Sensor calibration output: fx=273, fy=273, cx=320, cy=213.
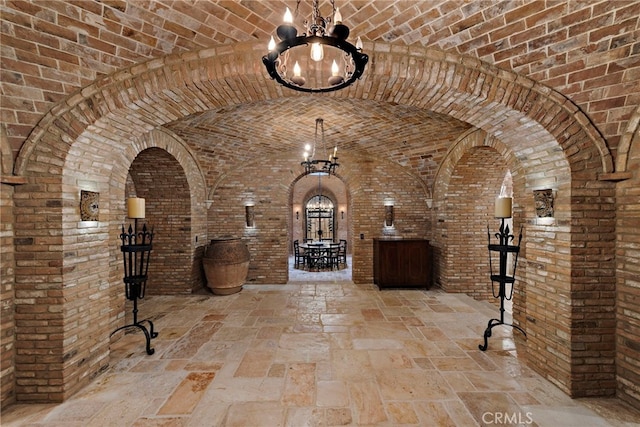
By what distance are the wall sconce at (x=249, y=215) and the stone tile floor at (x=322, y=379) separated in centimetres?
278

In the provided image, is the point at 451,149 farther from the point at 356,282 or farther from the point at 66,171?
the point at 66,171

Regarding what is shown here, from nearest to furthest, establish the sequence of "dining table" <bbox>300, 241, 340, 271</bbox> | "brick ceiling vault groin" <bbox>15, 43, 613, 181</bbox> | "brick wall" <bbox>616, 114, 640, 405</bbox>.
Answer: "brick wall" <bbox>616, 114, 640, 405</bbox>
"brick ceiling vault groin" <bbox>15, 43, 613, 181</bbox>
"dining table" <bbox>300, 241, 340, 271</bbox>

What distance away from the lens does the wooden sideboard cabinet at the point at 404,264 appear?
6422mm

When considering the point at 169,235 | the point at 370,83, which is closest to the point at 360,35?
the point at 370,83

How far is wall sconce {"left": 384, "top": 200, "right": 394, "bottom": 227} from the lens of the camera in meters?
7.10

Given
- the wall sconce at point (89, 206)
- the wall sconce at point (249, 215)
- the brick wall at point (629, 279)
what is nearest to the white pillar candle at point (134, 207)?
the wall sconce at point (89, 206)

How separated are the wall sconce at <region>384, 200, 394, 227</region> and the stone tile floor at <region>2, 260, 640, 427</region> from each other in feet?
8.93

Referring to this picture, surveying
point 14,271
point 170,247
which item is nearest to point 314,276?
point 170,247

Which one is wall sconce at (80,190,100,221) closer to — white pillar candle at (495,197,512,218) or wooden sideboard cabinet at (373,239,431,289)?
white pillar candle at (495,197,512,218)

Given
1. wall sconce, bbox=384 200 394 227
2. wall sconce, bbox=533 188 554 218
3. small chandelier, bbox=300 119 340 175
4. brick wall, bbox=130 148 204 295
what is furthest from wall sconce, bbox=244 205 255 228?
wall sconce, bbox=533 188 554 218

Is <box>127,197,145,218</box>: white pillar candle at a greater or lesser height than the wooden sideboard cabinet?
greater

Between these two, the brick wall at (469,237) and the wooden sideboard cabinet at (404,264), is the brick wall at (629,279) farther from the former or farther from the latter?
the wooden sideboard cabinet at (404,264)

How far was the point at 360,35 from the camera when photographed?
2494 mm

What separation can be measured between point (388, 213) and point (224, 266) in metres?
4.19
